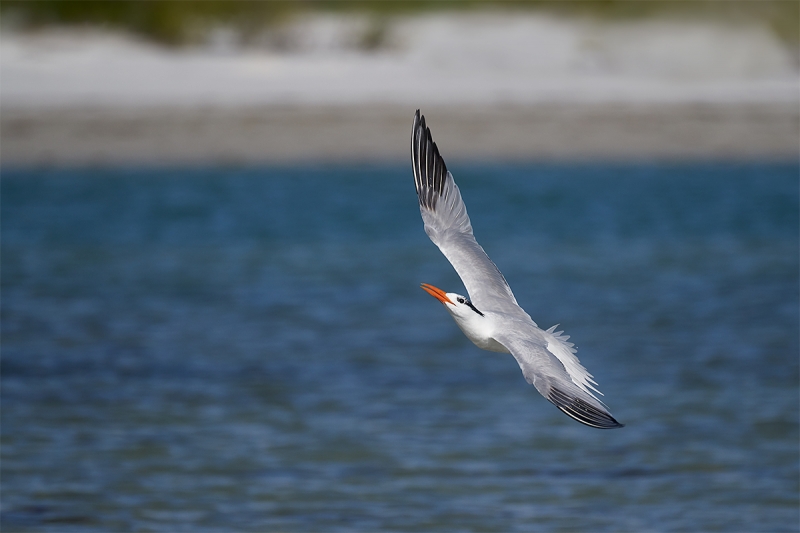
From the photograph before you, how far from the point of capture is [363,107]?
22500 mm

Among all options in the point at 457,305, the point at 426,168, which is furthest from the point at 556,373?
the point at 426,168

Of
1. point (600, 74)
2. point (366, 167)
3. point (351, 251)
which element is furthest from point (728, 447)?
point (600, 74)

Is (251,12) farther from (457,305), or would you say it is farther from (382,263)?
(457,305)

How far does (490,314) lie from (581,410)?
3.15 ft

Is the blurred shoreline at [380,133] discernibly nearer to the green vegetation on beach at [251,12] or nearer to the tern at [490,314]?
the green vegetation on beach at [251,12]

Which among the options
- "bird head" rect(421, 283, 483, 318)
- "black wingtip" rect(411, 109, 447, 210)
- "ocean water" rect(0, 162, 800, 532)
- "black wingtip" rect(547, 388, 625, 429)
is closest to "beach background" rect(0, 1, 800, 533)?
"ocean water" rect(0, 162, 800, 532)

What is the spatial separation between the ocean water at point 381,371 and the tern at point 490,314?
188 centimetres

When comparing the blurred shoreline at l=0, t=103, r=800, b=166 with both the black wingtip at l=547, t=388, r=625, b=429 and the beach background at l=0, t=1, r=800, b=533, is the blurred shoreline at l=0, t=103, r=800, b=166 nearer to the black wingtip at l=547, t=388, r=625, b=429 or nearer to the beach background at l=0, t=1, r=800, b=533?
the beach background at l=0, t=1, r=800, b=533

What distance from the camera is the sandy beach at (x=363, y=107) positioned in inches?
878

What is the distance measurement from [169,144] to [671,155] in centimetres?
859

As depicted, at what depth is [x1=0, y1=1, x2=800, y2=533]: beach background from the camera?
8273 millimetres

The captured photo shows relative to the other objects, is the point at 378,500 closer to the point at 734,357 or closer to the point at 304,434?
the point at 304,434

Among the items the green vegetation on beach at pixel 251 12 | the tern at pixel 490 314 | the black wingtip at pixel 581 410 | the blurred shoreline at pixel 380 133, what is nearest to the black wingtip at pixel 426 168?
the tern at pixel 490 314

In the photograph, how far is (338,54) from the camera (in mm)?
24359
